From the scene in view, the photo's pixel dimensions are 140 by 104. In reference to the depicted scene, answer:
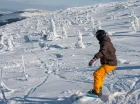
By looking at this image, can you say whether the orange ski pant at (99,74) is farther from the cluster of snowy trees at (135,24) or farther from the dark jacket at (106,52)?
the cluster of snowy trees at (135,24)

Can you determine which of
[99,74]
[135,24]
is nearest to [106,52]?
[99,74]

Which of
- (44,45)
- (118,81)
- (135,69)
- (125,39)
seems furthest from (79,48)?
(118,81)

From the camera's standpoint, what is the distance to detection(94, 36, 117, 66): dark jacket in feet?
26.8

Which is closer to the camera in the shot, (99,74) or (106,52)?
(106,52)

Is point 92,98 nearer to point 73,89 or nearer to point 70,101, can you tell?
point 70,101

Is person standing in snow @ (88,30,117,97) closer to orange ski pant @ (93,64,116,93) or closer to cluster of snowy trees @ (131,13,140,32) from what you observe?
orange ski pant @ (93,64,116,93)

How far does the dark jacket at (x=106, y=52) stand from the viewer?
8.16 m

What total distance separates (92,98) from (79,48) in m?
17.5

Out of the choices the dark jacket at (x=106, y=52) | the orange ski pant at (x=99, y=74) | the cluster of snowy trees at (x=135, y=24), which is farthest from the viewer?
the cluster of snowy trees at (x=135, y=24)

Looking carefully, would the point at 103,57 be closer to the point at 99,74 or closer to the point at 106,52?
the point at 106,52

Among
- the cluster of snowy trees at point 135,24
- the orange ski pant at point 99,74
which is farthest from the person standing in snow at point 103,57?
the cluster of snowy trees at point 135,24

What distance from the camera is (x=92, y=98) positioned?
8523 mm

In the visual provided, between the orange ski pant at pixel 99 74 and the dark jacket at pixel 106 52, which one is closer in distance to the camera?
the dark jacket at pixel 106 52

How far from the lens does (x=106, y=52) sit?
27.0ft
